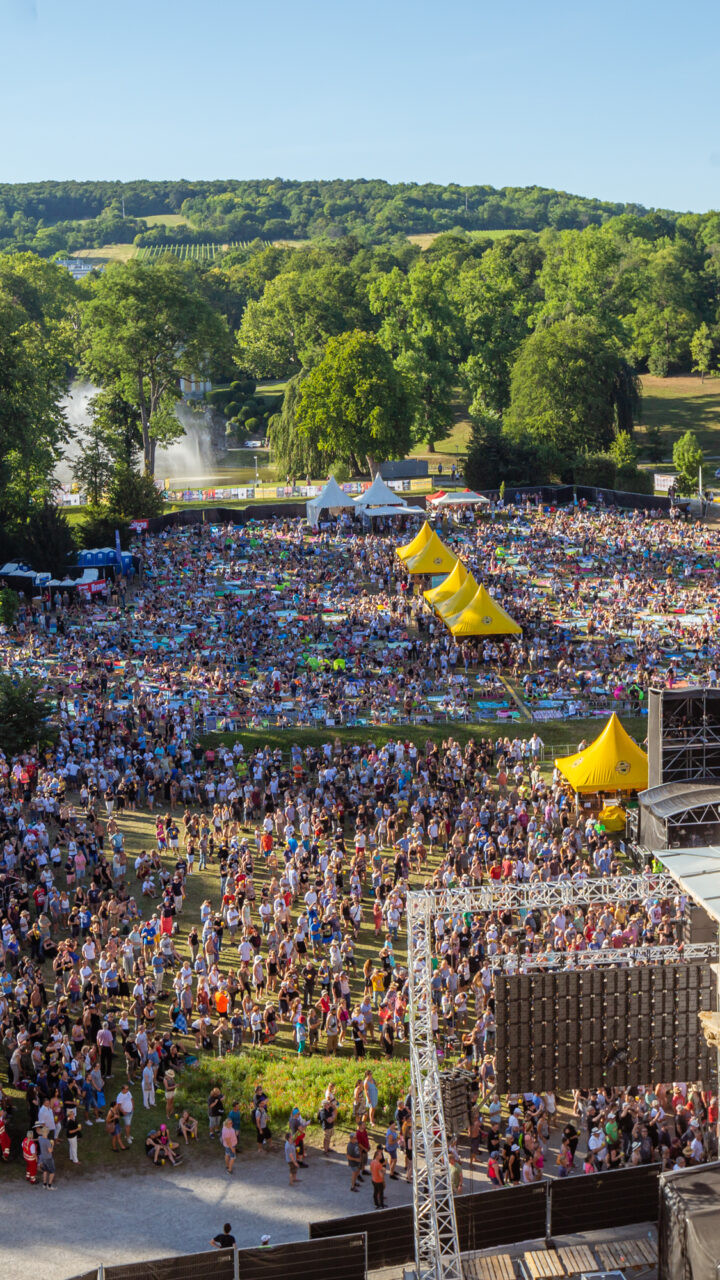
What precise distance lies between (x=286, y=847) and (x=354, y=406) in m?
42.8

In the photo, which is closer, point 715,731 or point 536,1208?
point 536,1208

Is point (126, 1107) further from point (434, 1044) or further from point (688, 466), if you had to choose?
point (688, 466)

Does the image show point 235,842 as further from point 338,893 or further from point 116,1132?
point 116,1132

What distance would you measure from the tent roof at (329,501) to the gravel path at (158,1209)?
41430mm

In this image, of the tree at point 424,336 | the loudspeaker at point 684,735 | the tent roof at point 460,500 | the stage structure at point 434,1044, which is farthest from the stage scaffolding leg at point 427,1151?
the tree at point 424,336

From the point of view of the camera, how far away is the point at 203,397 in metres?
99.7

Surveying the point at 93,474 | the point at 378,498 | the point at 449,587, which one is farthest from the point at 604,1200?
the point at 93,474

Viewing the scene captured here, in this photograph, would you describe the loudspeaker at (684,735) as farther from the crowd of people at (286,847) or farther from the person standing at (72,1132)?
the person standing at (72,1132)

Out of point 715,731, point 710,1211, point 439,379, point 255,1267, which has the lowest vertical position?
point 255,1267

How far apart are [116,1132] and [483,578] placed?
1260 inches

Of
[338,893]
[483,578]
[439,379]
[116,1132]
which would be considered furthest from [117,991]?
[439,379]

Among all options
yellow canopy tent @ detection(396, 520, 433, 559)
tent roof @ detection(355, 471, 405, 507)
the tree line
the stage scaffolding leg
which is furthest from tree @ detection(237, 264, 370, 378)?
the stage scaffolding leg

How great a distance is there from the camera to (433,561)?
151 ft

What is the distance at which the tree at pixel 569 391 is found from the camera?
2724 inches
